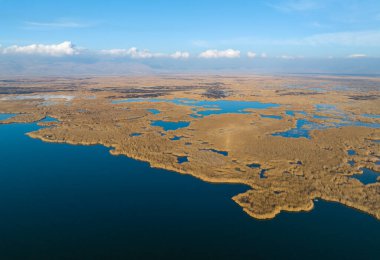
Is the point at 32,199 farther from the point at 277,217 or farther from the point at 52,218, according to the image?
the point at 277,217

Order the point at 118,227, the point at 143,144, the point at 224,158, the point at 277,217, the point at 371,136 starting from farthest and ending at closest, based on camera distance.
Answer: the point at 371,136 → the point at 143,144 → the point at 224,158 → the point at 277,217 → the point at 118,227

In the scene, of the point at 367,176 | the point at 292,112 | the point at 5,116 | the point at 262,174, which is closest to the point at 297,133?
the point at 367,176

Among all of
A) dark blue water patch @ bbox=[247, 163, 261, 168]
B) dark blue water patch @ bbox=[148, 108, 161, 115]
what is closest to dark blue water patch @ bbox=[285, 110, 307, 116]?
dark blue water patch @ bbox=[148, 108, 161, 115]

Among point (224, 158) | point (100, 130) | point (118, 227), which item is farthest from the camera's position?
point (100, 130)

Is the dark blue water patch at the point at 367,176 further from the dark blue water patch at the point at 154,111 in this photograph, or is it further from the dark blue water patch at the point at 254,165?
the dark blue water patch at the point at 154,111

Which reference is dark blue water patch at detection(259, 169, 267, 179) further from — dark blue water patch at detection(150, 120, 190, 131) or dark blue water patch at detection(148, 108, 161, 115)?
dark blue water patch at detection(148, 108, 161, 115)

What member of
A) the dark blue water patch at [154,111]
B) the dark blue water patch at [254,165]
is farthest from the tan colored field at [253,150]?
the dark blue water patch at [154,111]

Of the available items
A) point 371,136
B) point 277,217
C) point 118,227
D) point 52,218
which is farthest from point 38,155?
point 371,136
